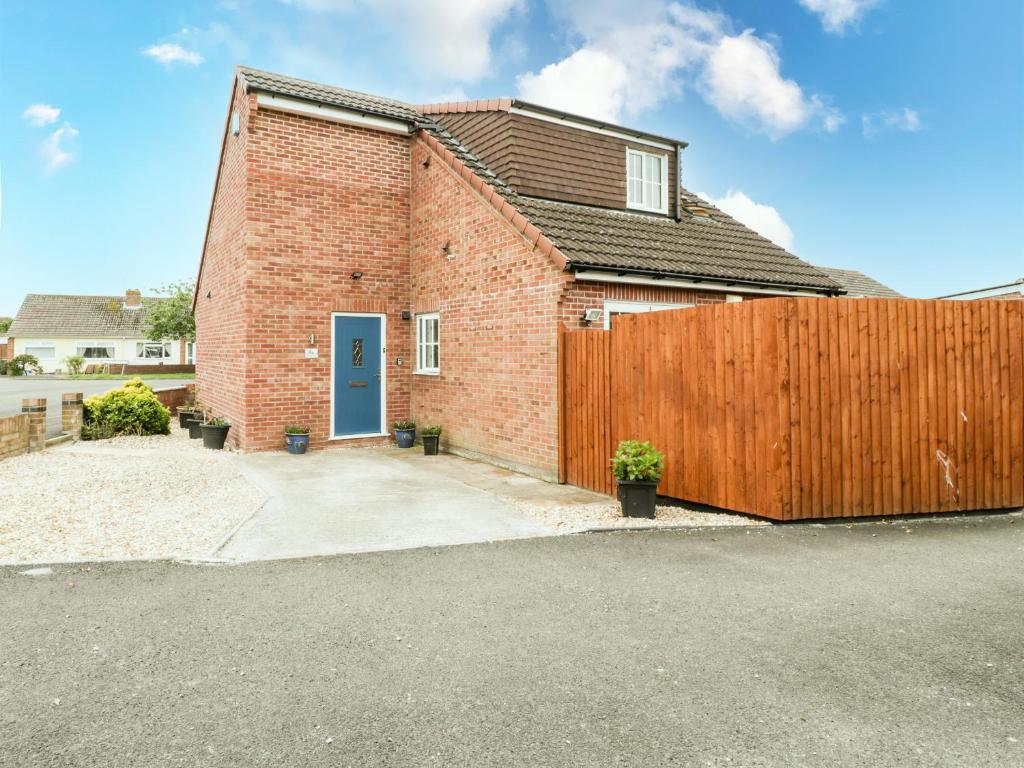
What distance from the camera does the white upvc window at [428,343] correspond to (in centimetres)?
1234

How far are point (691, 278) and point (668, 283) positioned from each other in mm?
421

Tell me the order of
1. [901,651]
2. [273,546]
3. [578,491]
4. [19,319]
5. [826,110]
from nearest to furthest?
[901,651]
[273,546]
[578,491]
[826,110]
[19,319]

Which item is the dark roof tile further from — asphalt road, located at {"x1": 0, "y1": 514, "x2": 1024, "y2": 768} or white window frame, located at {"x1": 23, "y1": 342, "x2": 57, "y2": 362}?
asphalt road, located at {"x1": 0, "y1": 514, "x2": 1024, "y2": 768}

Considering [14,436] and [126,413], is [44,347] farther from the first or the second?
[14,436]

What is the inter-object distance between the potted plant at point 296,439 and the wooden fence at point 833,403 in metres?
6.33

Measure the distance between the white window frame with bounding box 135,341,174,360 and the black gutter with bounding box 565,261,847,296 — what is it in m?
51.9

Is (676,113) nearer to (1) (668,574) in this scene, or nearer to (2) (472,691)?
(1) (668,574)

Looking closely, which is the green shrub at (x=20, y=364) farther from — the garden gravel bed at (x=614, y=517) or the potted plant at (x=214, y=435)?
the garden gravel bed at (x=614, y=517)

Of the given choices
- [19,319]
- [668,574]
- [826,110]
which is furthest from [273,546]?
[19,319]

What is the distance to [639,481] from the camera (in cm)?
689

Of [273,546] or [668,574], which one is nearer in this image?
[668,574]

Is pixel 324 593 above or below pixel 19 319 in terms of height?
below

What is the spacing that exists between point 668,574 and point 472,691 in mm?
2392

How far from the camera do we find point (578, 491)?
8500 millimetres
